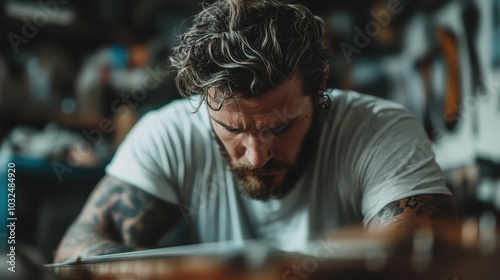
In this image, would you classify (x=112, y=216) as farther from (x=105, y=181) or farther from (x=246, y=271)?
(x=246, y=271)

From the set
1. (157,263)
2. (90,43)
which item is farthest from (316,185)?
(90,43)

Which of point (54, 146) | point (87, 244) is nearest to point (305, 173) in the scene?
point (87, 244)

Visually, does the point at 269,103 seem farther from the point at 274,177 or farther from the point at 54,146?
the point at 54,146

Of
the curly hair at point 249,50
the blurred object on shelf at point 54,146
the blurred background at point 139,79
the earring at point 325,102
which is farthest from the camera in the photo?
the blurred object on shelf at point 54,146

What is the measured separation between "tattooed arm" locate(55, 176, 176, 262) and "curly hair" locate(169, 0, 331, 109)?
6.3 inches

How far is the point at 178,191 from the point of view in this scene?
81 centimetres

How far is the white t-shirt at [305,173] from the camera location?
726mm

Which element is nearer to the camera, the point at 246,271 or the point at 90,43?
the point at 246,271

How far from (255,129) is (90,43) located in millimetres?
1056

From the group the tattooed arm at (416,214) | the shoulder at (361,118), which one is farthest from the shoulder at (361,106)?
the tattooed arm at (416,214)

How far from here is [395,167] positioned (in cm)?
71

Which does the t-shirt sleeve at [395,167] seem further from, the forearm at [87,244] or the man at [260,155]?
the forearm at [87,244]

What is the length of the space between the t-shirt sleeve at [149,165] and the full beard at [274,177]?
0.08 m

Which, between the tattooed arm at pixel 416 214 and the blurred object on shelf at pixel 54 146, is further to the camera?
the blurred object on shelf at pixel 54 146
